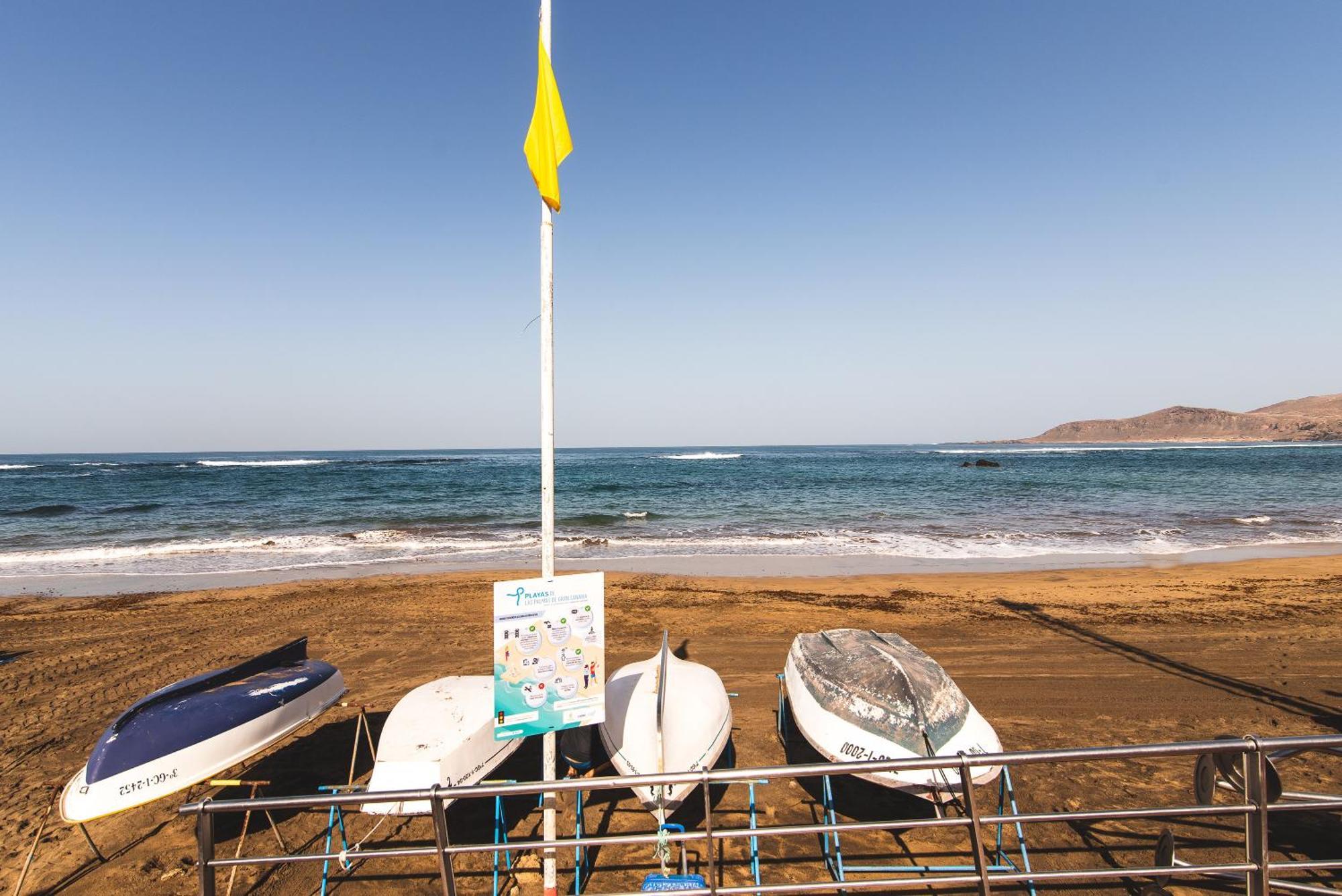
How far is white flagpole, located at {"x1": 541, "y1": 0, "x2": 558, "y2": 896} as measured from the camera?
3.89 m

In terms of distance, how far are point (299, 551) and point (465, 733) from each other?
63.8 feet

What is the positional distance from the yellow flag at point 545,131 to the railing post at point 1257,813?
199 inches

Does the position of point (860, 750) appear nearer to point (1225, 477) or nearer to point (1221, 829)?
point (1221, 829)

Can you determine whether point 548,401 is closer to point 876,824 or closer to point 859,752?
point 876,824

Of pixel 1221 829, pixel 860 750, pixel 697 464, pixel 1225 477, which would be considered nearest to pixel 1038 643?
pixel 1221 829

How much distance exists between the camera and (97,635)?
10.9 meters

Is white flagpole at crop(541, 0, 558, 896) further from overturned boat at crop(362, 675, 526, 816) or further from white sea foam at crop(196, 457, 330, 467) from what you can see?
white sea foam at crop(196, 457, 330, 467)

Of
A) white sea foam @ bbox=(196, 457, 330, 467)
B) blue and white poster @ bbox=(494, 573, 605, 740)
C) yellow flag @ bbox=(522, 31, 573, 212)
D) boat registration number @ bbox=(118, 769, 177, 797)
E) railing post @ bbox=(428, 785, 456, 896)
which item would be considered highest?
yellow flag @ bbox=(522, 31, 573, 212)

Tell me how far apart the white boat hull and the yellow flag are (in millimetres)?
5295

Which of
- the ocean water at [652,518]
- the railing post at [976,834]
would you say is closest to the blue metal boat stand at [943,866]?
the railing post at [976,834]

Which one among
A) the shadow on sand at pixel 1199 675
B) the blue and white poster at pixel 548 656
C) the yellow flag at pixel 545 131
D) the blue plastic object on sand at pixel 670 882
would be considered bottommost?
the shadow on sand at pixel 1199 675

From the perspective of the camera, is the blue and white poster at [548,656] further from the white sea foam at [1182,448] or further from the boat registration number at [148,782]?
the white sea foam at [1182,448]

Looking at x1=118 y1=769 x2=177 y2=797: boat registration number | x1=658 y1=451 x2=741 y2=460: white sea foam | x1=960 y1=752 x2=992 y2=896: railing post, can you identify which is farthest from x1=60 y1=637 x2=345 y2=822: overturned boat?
x1=658 y1=451 x2=741 y2=460: white sea foam

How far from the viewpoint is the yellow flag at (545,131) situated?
396 cm
